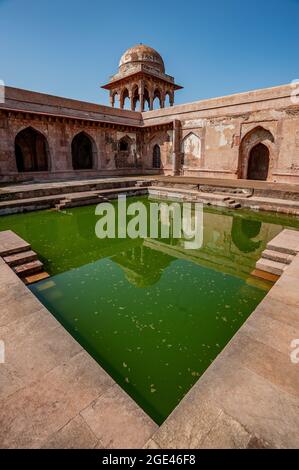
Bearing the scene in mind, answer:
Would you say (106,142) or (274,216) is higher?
(106,142)

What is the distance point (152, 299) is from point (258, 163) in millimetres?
14630

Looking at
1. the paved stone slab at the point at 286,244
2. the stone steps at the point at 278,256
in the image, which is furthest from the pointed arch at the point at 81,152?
the stone steps at the point at 278,256

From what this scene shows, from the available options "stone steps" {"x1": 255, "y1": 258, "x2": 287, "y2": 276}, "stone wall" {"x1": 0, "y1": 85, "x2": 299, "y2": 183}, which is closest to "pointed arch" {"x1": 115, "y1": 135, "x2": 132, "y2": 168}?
"stone wall" {"x1": 0, "y1": 85, "x2": 299, "y2": 183}

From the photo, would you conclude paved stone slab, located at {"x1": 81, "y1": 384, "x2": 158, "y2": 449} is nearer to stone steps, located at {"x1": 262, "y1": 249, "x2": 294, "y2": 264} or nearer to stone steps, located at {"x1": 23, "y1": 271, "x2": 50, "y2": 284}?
stone steps, located at {"x1": 23, "y1": 271, "x2": 50, "y2": 284}

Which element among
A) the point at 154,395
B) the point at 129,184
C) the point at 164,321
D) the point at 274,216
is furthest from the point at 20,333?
the point at 129,184

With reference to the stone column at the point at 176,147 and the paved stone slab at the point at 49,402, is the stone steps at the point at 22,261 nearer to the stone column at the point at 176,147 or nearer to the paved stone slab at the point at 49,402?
the paved stone slab at the point at 49,402

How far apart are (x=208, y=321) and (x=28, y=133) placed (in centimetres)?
1834

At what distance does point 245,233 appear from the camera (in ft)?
21.5

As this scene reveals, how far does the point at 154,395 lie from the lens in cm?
206

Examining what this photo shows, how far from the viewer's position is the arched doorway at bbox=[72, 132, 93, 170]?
19.0 m

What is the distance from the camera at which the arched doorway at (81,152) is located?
62.3 feet

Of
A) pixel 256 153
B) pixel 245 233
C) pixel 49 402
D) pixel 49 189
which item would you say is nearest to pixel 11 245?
pixel 49 402
